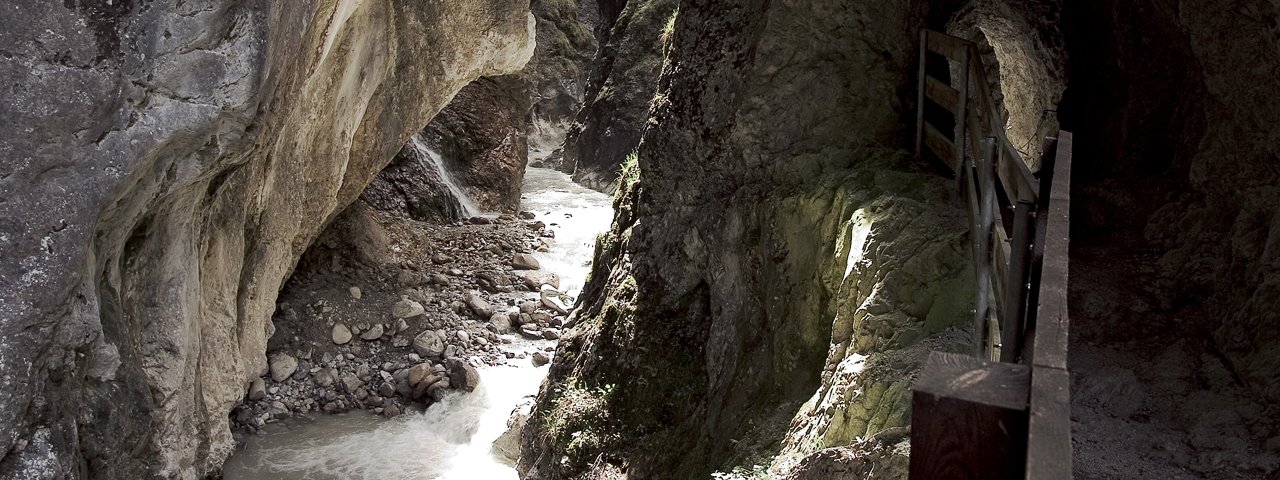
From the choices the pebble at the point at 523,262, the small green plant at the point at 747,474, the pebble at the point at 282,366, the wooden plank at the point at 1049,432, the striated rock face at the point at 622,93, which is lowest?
the pebble at the point at 282,366

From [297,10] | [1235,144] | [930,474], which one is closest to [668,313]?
[297,10]

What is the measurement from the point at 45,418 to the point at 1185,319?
5829 mm

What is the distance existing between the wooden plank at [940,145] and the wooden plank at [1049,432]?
14.1ft

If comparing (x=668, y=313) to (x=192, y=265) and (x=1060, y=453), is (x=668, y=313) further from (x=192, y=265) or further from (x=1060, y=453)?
(x=1060, y=453)

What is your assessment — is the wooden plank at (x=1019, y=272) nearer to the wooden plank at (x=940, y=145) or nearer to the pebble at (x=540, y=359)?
the wooden plank at (x=940, y=145)

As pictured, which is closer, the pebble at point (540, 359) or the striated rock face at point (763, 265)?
the striated rock face at point (763, 265)

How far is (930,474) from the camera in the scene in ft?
4.38

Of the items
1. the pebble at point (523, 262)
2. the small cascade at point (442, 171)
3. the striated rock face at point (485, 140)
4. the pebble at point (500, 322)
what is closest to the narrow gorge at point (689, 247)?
the pebble at point (500, 322)

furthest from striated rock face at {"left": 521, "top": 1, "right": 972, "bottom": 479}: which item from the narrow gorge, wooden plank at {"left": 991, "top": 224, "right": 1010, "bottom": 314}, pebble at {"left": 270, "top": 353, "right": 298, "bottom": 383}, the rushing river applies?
pebble at {"left": 270, "top": 353, "right": 298, "bottom": 383}

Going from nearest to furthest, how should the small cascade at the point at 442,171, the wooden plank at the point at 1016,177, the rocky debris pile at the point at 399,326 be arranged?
1. the wooden plank at the point at 1016,177
2. the rocky debris pile at the point at 399,326
3. the small cascade at the point at 442,171

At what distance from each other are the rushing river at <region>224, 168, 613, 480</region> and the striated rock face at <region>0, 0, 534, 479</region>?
744mm

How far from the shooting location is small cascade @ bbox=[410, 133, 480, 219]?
17.2 metres

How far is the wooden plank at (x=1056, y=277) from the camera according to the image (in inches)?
59.3

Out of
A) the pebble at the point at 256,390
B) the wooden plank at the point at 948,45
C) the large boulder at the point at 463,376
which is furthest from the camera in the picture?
the large boulder at the point at 463,376
